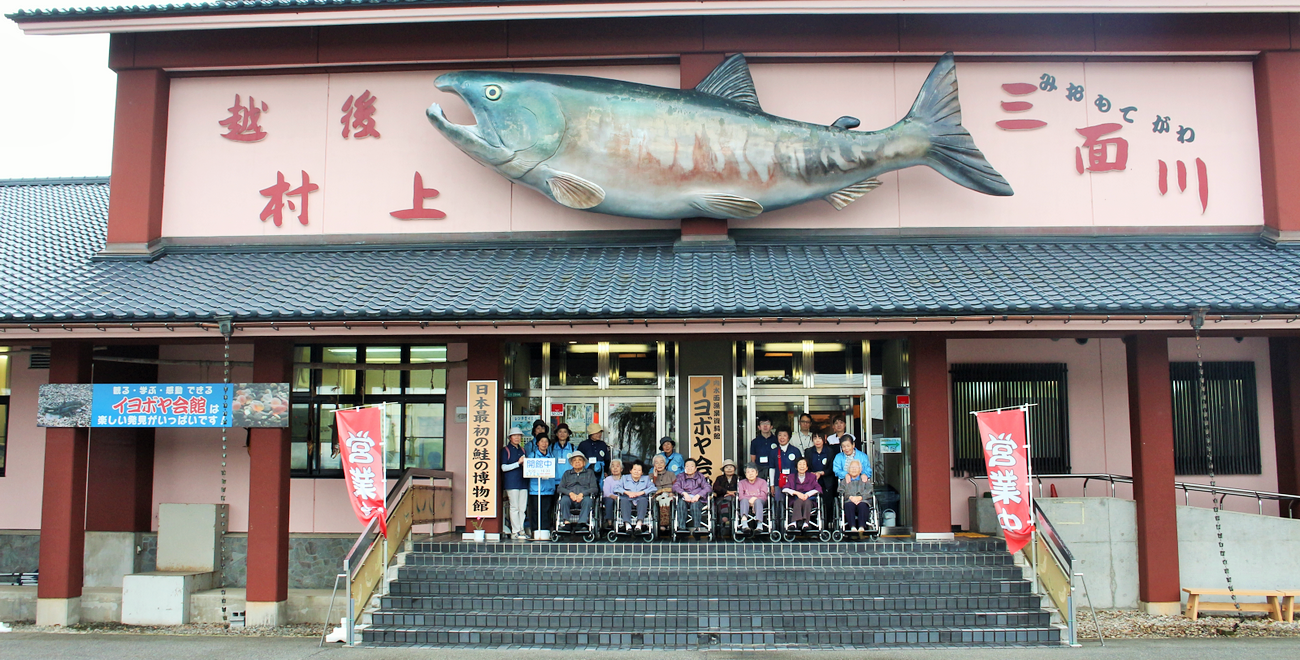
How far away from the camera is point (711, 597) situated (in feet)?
30.3

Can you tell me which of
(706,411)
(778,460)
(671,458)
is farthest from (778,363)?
(671,458)

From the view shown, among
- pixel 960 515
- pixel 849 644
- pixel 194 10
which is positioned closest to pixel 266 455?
pixel 194 10

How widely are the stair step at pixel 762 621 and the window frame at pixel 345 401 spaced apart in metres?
3.66

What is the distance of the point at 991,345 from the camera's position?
40.7 ft

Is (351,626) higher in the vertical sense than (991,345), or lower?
lower

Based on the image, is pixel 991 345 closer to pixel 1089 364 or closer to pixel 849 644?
pixel 1089 364

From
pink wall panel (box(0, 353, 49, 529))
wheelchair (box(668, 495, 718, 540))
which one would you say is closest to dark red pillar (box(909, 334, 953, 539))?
wheelchair (box(668, 495, 718, 540))

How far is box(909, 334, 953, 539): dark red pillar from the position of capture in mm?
10195

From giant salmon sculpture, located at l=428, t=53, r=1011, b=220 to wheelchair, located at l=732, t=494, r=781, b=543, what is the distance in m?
3.65

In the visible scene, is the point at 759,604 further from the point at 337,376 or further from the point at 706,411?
the point at 337,376

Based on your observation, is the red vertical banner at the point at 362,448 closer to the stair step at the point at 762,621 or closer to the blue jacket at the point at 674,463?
the stair step at the point at 762,621

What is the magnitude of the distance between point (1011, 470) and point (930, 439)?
1366mm

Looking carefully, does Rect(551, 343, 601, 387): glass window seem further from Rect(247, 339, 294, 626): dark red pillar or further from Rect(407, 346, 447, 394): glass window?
Rect(247, 339, 294, 626): dark red pillar

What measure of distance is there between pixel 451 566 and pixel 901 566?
488 cm
